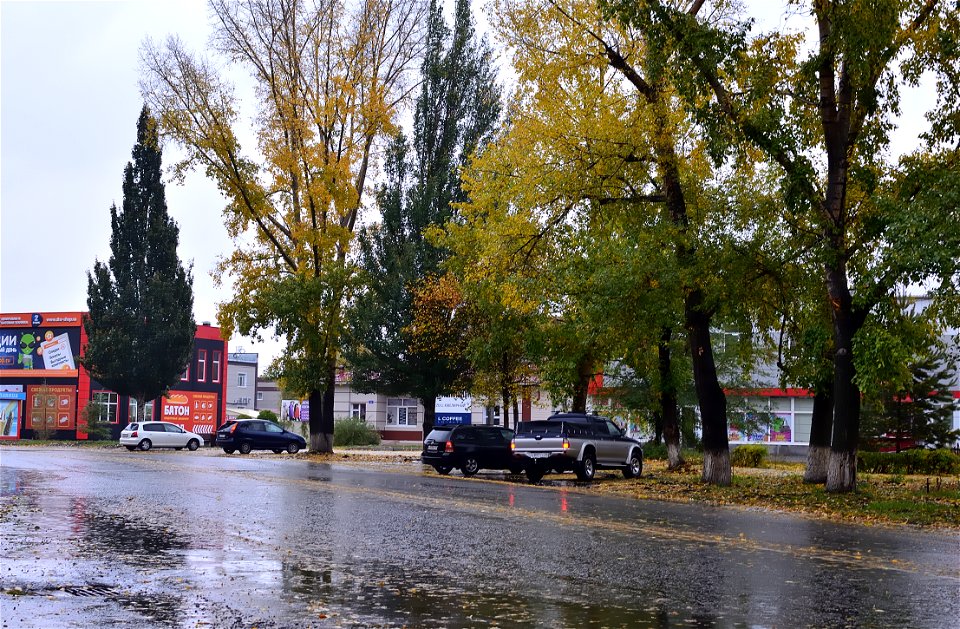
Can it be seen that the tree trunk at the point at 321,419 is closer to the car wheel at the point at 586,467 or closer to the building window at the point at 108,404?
the car wheel at the point at 586,467

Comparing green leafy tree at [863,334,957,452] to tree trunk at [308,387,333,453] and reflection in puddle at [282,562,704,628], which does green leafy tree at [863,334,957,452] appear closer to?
tree trunk at [308,387,333,453]

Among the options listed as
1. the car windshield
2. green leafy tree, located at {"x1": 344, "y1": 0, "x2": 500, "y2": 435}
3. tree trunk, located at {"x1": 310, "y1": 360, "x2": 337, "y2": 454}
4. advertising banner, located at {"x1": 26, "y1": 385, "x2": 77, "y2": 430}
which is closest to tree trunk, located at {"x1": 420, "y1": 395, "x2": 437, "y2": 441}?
green leafy tree, located at {"x1": 344, "y1": 0, "x2": 500, "y2": 435}

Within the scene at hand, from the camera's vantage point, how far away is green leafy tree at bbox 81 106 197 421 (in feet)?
205

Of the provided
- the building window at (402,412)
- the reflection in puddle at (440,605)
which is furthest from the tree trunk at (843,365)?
the building window at (402,412)

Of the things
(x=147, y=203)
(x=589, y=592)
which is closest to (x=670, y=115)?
(x=589, y=592)

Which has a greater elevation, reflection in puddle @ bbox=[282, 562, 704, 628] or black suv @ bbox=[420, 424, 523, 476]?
black suv @ bbox=[420, 424, 523, 476]

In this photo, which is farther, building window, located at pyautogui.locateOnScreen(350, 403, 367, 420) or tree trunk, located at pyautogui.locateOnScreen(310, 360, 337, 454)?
building window, located at pyautogui.locateOnScreen(350, 403, 367, 420)

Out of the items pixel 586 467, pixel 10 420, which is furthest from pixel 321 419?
pixel 10 420

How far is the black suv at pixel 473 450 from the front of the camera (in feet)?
106

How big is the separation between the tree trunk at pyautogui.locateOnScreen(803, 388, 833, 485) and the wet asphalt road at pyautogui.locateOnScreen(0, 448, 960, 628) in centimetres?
744

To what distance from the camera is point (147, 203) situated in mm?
63875

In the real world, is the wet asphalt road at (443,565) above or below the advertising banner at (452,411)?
below

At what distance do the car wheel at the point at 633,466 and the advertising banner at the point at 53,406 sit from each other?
4844 cm

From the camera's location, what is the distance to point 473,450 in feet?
106
